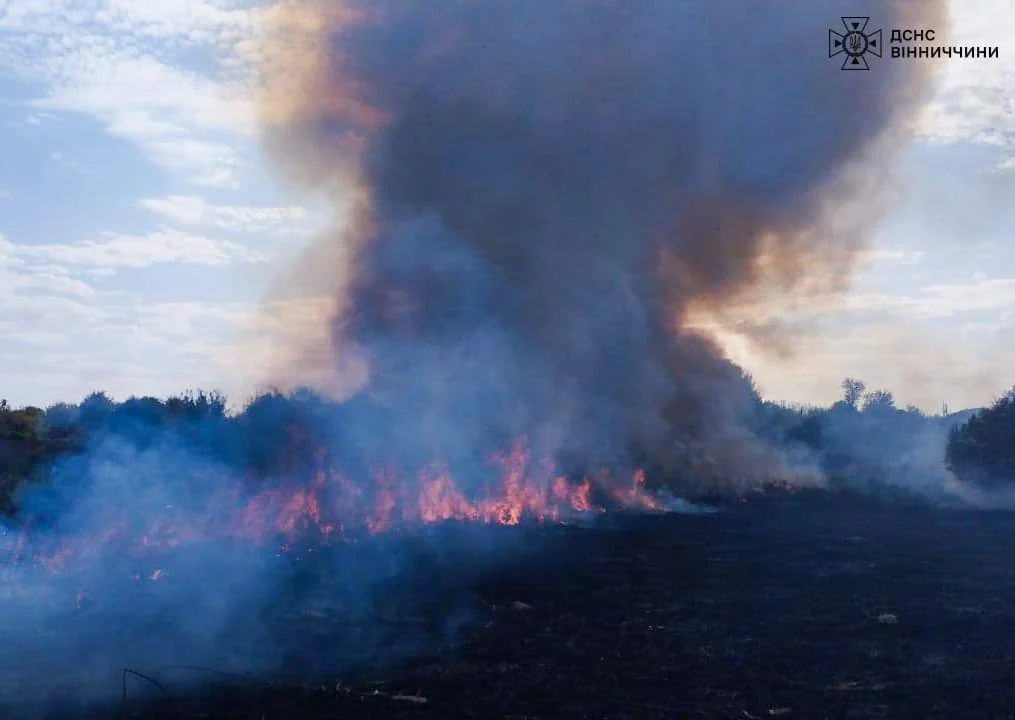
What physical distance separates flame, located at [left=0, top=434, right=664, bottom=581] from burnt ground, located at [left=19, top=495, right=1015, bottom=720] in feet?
17.7

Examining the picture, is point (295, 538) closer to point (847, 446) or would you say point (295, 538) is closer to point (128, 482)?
point (128, 482)

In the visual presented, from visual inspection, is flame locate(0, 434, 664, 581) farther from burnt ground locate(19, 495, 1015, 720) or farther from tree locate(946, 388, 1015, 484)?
tree locate(946, 388, 1015, 484)

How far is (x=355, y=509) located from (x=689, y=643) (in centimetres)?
1977

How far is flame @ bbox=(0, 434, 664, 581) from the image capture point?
29578mm

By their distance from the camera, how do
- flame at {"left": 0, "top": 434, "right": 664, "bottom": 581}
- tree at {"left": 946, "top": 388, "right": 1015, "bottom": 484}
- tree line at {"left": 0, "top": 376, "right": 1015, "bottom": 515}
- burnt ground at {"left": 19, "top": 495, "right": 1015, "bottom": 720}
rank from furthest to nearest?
tree at {"left": 946, "top": 388, "right": 1015, "bottom": 484}
tree line at {"left": 0, "top": 376, "right": 1015, "bottom": 515}
flame at {"left": 0, "top": 434, "right": 664, "bottom": 581}
burnt ground at {"left": 19, "top": 495, "right": 1015, "bottom": 720}

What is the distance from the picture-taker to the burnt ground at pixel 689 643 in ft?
55.7

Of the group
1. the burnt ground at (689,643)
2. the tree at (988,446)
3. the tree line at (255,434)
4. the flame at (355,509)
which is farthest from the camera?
the tree at (988,446)

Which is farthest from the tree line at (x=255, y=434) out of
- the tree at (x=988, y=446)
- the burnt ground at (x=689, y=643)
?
the burnt ground at (x=689, y=643)

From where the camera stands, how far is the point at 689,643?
2153cm

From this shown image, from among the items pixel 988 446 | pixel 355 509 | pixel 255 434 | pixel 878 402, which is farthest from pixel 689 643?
pixel 878 402

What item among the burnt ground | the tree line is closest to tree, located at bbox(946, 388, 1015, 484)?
the tree line

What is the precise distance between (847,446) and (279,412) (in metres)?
63.0

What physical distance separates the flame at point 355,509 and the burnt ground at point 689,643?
5396 millimetres

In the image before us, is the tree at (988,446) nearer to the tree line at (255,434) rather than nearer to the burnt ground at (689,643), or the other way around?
the tree line at (255,434)
